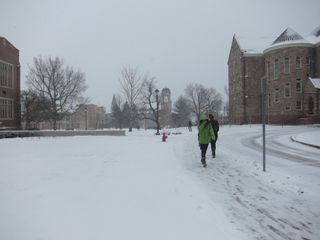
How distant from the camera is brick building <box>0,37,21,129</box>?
33.2 meters

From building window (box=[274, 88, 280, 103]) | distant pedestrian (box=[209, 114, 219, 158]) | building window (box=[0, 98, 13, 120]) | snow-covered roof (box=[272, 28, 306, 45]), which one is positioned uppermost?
snow-covered roof (box=[272, 28, 306, 45])

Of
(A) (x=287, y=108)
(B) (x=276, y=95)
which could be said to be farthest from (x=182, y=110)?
(A) (x=287, y=108)

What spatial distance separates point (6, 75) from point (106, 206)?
33959 mm

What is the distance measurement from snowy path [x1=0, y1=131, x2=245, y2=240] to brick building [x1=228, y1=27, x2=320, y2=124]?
40536mm

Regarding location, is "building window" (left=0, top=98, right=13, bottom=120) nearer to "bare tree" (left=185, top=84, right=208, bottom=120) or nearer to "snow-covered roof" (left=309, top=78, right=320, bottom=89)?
"snow-covered roof" (left=309, top=78, right=320, bottom=89)

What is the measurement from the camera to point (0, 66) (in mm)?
33062

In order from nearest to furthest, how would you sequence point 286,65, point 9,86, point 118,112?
point 9,86 < point 286,65 < point 118,112

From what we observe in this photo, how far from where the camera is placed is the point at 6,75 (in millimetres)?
34062

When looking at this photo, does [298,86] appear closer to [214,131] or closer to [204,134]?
[214,131]

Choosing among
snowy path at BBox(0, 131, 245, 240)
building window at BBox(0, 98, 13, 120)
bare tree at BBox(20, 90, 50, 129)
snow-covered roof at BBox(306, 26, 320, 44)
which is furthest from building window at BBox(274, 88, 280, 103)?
snowy path at BBox(0, 131, 245, 240)

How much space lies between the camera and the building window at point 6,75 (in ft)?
109

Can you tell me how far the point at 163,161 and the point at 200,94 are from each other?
255 ft

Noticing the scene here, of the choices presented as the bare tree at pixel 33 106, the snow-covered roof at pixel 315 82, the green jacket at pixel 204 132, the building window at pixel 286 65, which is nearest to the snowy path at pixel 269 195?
the green jacket at pixel 204 132

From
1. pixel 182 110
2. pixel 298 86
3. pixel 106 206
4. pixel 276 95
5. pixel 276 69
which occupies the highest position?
pixel 276 69
